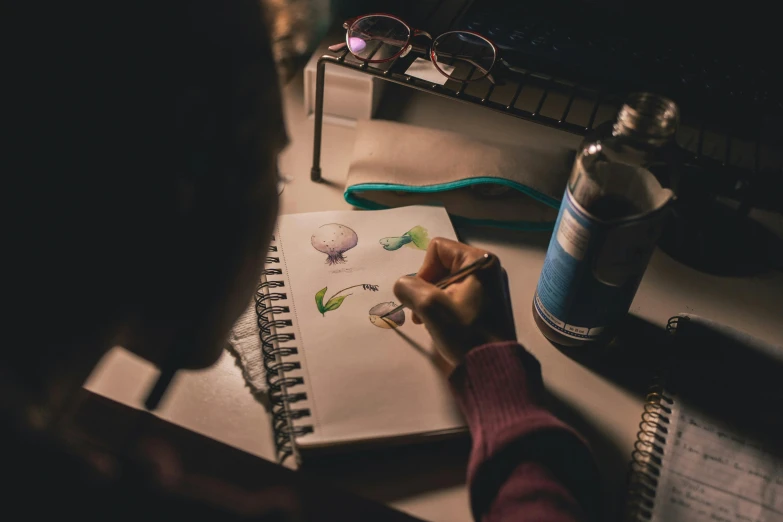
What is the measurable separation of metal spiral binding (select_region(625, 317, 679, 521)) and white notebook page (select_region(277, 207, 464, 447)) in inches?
6.3

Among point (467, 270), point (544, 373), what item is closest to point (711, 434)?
point (544, 373)

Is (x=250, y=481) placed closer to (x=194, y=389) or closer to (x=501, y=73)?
(x=194, y=389)

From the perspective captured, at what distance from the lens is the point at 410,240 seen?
2.43 feet

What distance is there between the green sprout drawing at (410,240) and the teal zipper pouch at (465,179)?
0.06 metres

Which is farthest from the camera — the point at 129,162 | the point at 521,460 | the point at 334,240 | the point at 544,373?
the point at 334,240

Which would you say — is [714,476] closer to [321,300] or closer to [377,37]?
[321,300]

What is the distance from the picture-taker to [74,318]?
0.38 meters

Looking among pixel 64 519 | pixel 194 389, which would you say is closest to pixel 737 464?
pixel 194 389

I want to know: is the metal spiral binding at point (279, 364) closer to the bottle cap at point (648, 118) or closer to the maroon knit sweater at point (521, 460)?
the maroon knit sweater at point (521, 460)

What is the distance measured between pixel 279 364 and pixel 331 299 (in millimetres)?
101

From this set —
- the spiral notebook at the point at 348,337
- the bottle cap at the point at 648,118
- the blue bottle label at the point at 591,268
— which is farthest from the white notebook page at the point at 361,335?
the bottle cap at the point at 648,118

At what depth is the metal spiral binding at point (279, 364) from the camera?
0.55 meters

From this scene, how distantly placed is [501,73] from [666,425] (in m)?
0.46

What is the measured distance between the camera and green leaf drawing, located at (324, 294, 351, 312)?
0.66 metres
